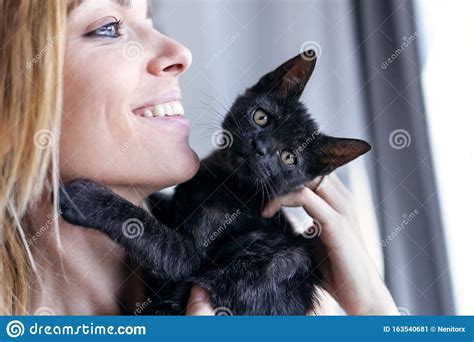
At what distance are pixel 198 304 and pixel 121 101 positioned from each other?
581 millimetres

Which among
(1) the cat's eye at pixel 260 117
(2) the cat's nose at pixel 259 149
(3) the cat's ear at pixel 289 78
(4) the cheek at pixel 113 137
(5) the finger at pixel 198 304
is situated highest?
(3) the cat's ear at pixel 289 78

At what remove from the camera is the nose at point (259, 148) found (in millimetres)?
1508

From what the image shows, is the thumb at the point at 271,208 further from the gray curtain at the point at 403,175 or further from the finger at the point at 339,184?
the gray curtain at the point at 403,175

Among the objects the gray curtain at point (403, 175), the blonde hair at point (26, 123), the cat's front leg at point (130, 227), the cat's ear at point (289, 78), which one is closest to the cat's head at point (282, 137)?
the cat's ear at point (289, 78)

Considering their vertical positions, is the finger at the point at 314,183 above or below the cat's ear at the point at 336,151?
below

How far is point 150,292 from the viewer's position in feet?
4.97

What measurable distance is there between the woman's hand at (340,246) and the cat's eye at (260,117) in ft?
0.70

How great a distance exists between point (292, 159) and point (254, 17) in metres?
0.44

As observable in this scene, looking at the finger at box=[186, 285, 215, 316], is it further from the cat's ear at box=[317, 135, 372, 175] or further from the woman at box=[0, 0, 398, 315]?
the cat's ear at box=[317, 135, 372, 175]

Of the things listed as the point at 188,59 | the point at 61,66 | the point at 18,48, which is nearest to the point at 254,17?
the point at 188,59

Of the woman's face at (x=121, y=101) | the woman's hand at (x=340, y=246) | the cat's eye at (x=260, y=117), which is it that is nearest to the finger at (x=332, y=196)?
the woman's hand at (x=340, y=246)

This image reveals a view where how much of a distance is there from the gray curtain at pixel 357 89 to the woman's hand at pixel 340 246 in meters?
0.05

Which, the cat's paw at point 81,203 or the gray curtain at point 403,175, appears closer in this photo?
the cat's paw at point 81,203
